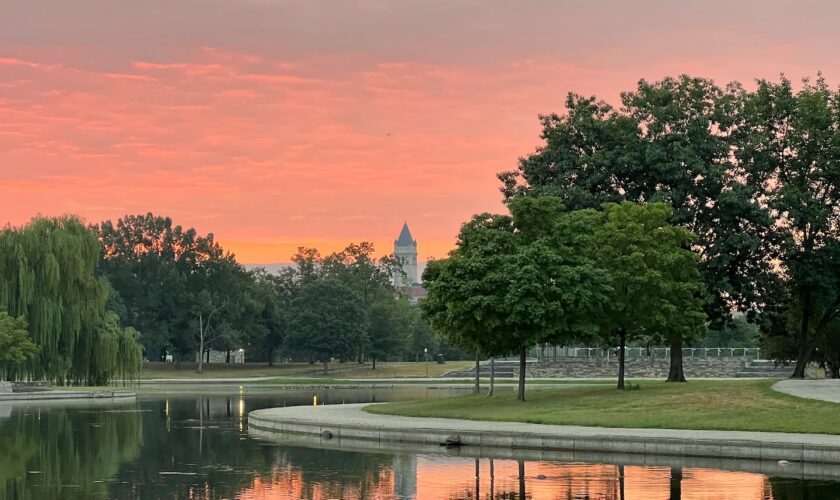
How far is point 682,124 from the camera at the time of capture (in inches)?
2530

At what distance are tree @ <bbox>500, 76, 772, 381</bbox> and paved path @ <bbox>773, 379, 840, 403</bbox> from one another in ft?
34.1

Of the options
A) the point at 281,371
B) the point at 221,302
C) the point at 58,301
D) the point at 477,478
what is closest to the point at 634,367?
the point at 281,371

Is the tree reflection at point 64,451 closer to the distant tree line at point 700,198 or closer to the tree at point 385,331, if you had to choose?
the distant tree line at point 700,198

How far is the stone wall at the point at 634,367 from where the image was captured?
114 m

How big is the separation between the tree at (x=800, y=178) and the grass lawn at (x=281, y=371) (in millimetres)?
64245

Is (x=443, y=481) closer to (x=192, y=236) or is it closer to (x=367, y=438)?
(x=367, y=438)

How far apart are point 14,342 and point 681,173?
3863 centimetres

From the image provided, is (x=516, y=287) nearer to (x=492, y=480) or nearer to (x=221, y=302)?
(x=492, y=480)

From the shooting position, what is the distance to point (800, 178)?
65.8 metres

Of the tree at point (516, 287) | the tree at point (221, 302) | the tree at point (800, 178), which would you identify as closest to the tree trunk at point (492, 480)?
the tree at point (516, 287)

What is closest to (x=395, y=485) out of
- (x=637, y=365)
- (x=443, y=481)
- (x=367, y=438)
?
(x=443, y=481)

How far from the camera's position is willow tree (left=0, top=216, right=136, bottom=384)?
2918 inches

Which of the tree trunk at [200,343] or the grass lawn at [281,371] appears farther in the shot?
the tree trunk at [200,343]

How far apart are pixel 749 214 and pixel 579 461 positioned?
115 feet
